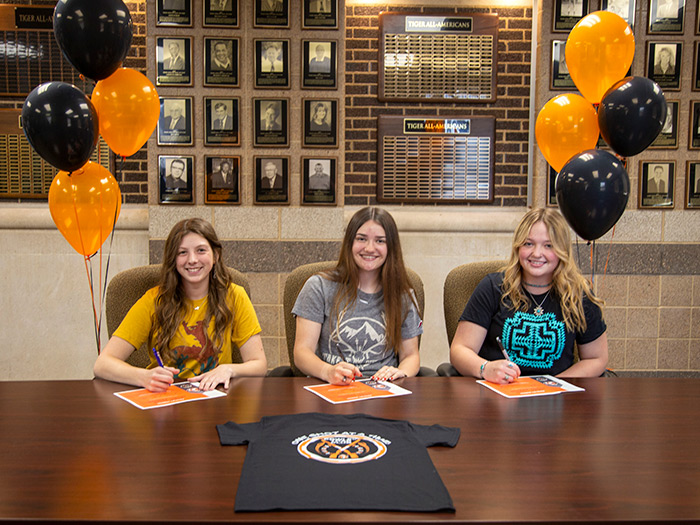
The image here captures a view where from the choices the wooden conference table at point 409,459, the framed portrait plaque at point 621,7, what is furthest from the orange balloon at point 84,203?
the framed portrait plaque at point 621,7

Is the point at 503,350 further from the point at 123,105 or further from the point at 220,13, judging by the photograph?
the point at 220,13

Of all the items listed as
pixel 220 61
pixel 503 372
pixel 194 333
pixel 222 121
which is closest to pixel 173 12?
pixel 220 61

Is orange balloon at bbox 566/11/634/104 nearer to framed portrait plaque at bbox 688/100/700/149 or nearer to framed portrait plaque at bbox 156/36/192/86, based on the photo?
framed portrait plaque at bbox 688/100/700/149

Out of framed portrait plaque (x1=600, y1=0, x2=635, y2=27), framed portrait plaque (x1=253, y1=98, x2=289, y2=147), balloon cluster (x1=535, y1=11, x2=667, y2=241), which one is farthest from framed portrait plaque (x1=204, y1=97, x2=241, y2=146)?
framed portrait plaque (x1=600, y1=0, x2=635, y2=27)

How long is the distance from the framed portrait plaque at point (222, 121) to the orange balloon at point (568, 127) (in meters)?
1.69

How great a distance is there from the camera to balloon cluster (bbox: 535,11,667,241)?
6.77 feet

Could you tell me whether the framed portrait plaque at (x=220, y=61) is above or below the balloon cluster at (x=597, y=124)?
above

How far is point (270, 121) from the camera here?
11.1 ft

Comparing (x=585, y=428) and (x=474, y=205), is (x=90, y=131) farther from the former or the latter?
(x=474, y=205)

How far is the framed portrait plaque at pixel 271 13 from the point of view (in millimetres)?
3297

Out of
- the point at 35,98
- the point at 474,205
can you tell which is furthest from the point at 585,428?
the point at 474,205

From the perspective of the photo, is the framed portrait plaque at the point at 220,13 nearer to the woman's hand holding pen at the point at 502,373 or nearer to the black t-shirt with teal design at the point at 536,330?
the black t-shirt with teal design at the point at 536,330

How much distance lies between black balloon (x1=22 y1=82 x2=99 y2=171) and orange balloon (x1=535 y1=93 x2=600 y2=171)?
74.0 inches

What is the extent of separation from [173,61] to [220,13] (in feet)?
1.23
